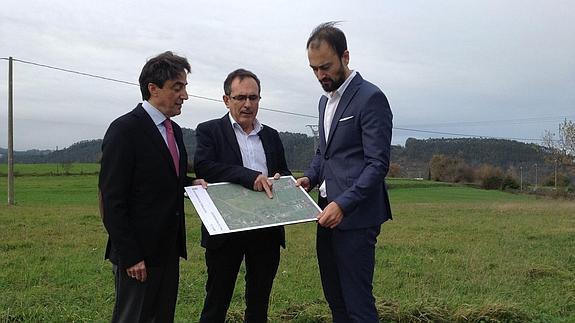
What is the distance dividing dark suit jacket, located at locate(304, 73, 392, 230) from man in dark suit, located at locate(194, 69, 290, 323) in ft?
1.86

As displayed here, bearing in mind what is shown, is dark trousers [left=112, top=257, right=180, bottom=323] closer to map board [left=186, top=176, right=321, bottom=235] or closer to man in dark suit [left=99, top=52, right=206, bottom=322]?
man in dark suit [left=99, top=52, right=206, bottom=322]

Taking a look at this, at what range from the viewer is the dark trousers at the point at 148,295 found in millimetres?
3066

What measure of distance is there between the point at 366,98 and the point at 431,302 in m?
2.84

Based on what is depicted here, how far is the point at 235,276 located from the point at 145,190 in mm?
1052

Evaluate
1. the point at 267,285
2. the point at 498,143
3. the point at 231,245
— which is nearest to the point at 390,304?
the point at 267,285

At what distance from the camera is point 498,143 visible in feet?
317

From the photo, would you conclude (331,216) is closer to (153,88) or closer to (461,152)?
(153,88)

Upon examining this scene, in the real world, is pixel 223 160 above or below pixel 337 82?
below

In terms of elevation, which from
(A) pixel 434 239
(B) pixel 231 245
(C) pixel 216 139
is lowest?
(A) pixel 434 239

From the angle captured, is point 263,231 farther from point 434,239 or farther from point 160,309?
point 434,239

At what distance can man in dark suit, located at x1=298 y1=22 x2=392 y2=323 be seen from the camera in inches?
114

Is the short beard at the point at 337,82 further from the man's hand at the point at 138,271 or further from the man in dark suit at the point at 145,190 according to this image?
the man's hand at the point at 138,271

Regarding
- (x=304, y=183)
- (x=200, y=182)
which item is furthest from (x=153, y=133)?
(x=304, y=183)

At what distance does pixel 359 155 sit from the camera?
9.95ft
